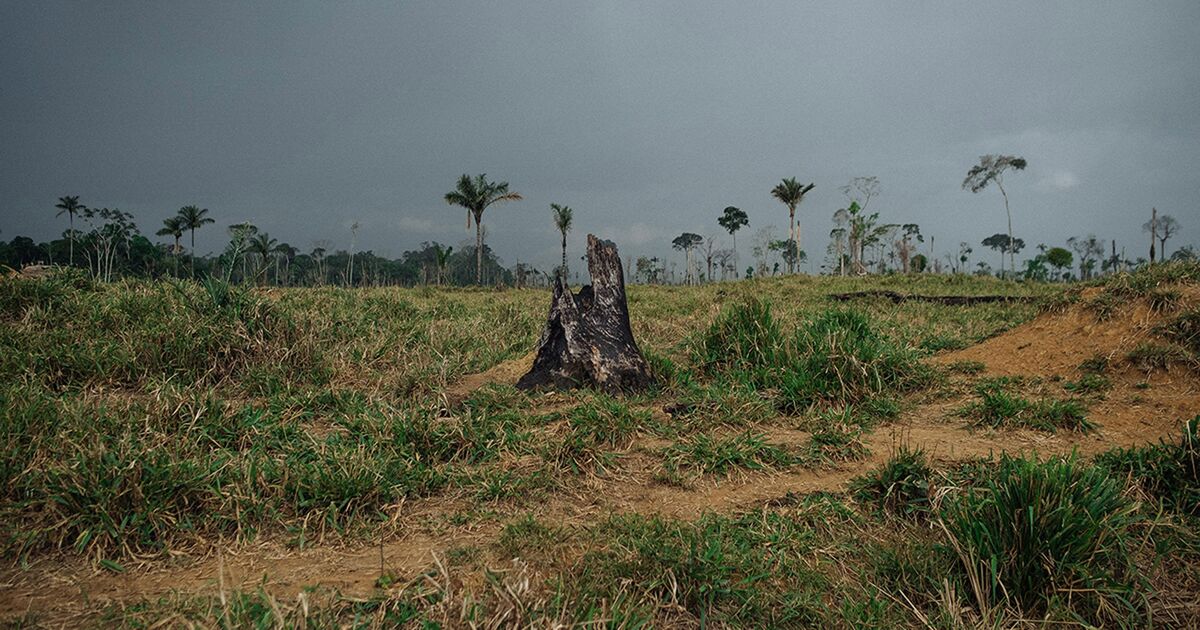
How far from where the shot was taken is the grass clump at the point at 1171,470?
2.82 metres

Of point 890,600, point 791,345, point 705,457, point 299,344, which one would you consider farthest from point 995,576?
point 299,344

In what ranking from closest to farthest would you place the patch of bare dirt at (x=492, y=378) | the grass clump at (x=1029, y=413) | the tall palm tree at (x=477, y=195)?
the grass clump at (x=1029, y=413), the patch of bare dirt at (x=492, y=378), the tall palm tree at (x=477, y=195)

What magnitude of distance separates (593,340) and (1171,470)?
4115mm

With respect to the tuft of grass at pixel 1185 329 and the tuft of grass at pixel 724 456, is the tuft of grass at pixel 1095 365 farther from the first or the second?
the tuft of grass at pixel 724 456

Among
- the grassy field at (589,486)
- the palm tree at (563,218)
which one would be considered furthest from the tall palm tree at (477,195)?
the grassy field at (589,486)

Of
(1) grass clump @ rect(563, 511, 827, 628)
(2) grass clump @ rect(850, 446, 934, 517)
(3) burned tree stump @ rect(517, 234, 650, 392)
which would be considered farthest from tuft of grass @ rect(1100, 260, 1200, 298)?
(1) grass clump @ rect(563, 511, 827, 628)

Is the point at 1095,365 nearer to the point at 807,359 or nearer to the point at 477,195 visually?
the point at 807,359

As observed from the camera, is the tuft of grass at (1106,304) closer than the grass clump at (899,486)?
No

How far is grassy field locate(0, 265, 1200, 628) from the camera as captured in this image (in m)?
2.13

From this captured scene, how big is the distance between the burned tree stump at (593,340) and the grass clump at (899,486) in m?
2.51

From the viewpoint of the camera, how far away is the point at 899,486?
305cm

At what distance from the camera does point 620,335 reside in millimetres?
5695

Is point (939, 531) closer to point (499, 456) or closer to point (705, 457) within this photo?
point (705, 457)

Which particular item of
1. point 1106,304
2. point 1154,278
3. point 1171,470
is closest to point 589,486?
point 1171,470
